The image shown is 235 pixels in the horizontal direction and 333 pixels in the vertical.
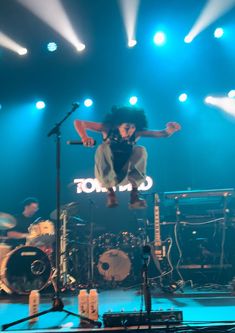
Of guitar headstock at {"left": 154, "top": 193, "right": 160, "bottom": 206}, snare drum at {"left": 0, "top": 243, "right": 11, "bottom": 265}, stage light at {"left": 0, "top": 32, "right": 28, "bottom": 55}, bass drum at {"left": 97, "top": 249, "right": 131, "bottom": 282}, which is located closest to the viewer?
snare drum at {"left": 0, "top": 243, "right": 11, "bottom": 265}

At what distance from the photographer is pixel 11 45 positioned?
7070 mm

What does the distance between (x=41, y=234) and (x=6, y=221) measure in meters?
0.59

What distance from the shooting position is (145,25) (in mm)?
7000

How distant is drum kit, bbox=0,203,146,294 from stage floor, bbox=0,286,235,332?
261 mm

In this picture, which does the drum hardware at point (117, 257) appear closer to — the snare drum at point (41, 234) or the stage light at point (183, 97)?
the snare drum at point (41, 234)

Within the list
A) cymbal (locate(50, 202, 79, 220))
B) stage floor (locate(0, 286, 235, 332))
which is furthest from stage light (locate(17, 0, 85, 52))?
stage floor (locate(0, 286, 235, 332))

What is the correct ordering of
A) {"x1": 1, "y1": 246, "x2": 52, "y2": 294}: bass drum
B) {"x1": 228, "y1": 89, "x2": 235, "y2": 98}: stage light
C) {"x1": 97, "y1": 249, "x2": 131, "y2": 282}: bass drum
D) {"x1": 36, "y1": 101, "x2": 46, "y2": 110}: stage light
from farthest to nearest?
{"x1": 36, "y1": 101, "x2": 46, "y2": 110}: stage light < {"x1": 228, "y1": 89, "x2": 235, "y2": 98}: stage light < {"x1": 97, "y1": 249, "x2": 131, "y2": 282}: bass drum < {"x1": 1, "y1": 246, "x2": 52, "y2": 294}: bass drum

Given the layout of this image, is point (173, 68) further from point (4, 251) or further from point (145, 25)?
point (4, 251)

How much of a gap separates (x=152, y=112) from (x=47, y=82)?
219cm

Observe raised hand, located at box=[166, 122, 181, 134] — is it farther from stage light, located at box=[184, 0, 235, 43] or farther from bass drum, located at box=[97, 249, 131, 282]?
stage light, located at box=[184, 0, 235, 43]

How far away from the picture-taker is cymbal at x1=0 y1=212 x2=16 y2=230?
19.7ft

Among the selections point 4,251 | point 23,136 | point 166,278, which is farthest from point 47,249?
point 23,136

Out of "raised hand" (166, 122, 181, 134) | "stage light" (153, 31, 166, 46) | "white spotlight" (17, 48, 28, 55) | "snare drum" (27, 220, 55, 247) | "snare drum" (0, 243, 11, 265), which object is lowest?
"snare drum" (0, 243, 11, 265)

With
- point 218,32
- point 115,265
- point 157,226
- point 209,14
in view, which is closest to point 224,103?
point 218,32
